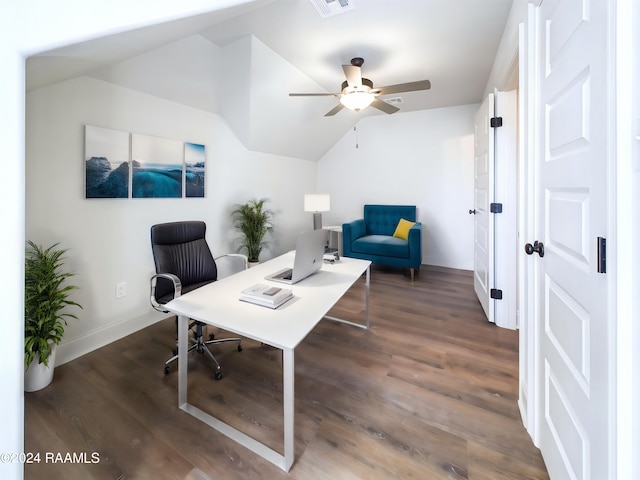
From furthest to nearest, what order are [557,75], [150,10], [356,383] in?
1. [356,383]
2. [557,75]
3. [150,10]

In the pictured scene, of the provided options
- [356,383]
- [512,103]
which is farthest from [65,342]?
[512,103]

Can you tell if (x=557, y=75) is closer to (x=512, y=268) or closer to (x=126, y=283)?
(x=512, y=268)

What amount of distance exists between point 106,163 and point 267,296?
1.91 meters

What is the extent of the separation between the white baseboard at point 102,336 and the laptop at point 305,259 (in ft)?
5.17

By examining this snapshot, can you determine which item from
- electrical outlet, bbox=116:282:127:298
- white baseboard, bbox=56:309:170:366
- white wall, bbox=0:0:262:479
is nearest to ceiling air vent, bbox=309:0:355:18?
white wall, bbox=0:0:262:479

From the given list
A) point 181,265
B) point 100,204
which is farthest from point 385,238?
point 100,204

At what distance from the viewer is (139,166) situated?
2516mm

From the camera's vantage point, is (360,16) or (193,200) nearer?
(360,16)

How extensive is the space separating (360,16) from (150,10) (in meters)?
1.78

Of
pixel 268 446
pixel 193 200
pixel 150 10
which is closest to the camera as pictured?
pixel 150 10

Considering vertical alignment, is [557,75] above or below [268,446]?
above

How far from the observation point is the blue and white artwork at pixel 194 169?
9.62 ft

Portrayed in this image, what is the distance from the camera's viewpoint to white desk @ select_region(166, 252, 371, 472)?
1.20m

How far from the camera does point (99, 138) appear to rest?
7.27 ft
